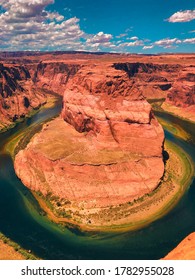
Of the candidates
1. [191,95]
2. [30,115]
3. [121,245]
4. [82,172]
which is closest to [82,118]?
[82,172]

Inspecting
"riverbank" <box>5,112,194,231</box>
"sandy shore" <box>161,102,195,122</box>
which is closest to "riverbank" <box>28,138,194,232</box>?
"riverbank" <box>5,112,194,231</box>

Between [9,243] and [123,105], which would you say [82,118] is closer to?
[123,105]

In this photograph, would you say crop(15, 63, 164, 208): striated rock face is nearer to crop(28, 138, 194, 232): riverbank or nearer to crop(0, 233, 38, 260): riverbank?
crop(28, 138, 194, 232): riverbank

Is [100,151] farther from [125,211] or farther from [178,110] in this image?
[178,110]

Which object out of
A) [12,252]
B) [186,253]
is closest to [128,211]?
[12,252]

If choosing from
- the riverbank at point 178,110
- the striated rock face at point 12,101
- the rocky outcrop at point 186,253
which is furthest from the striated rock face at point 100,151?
the riverbank at point 178,110

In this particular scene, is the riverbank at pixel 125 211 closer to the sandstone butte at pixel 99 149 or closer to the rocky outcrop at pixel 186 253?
the sandstone butte at pixel 99 149
